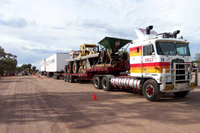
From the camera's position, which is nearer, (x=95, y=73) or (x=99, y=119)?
(x=99, y=119)

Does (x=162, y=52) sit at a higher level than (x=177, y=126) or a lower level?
higher

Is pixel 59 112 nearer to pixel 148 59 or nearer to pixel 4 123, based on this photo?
pixel 4 123

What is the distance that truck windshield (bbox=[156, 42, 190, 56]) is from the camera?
291 inches

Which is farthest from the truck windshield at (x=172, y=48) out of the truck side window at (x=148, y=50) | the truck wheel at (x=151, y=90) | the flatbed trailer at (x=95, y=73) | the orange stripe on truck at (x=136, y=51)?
the flatbed trailer at (x=95, y=73)

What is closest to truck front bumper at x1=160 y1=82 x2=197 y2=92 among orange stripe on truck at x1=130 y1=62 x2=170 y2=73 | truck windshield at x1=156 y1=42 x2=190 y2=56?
orange stripe on truck at x1=130 y1=62 x2=170 y2=73

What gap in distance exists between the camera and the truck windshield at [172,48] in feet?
24.2

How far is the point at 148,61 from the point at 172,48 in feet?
4.10

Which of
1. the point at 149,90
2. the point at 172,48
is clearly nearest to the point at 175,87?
the point at 149,90

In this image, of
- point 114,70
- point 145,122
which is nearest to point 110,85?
point 114,70

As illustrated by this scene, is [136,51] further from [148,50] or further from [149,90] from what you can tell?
[149,90]

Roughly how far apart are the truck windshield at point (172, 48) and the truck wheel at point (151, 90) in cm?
146

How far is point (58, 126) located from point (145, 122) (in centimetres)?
257

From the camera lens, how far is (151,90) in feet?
24.9

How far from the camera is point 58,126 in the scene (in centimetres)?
458
